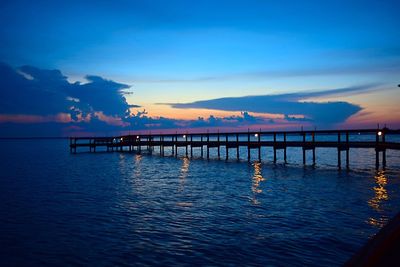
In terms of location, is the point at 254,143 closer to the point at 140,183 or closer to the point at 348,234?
the point at 140,183

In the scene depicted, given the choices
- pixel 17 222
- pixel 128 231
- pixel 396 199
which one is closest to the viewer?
pixel 128 231

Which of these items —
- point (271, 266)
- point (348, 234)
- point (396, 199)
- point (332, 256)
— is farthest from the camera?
point (396, 199)

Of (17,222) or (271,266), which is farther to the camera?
(17,222)

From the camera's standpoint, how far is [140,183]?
23.4 m

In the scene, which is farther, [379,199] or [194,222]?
[379,199]

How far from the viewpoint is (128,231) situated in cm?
1136

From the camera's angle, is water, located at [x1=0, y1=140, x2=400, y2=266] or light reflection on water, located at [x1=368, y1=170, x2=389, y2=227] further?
light reflection on water, located at [x1=368, y1=170, x2=389, y2=227]

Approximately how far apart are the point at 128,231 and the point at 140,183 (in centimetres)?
1212

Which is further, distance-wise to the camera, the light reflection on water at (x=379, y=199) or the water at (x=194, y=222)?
the light reflection on water at (x=379, y=199)

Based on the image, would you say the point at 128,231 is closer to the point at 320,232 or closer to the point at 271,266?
the point at 271,266

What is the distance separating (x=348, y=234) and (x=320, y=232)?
2.64 feet

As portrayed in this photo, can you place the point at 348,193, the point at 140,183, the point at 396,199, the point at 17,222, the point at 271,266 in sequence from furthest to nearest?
1. the point at 140,183
2. the point at 348,193
3. the point at 396,199
4. the point at 17,222
5. the point at 271,266

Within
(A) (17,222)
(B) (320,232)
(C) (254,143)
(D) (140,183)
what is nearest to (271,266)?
(B) (320,232)

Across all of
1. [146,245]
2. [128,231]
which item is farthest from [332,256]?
[128,231]
